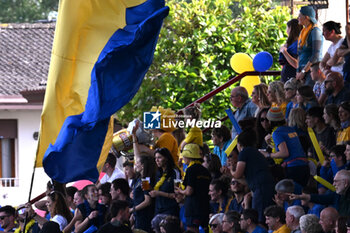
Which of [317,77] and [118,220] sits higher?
[317,77]

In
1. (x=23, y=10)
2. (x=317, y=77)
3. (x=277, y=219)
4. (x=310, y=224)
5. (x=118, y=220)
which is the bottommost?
(x=23, y=10)

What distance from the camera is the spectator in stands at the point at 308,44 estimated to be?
1444 cm

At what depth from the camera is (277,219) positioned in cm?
1155

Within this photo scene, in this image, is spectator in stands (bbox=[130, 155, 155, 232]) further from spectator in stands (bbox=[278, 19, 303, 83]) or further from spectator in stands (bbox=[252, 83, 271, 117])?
spectator in stands (bbox=[278, 19, 303, 83])

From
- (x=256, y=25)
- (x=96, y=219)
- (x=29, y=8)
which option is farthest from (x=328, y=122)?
(x=29, y=8)

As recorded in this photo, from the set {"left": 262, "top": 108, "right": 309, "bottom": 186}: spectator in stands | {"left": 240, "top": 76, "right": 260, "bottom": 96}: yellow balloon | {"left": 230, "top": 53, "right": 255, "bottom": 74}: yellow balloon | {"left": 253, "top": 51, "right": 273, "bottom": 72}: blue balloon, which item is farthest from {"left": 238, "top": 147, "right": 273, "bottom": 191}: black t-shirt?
{"left": 230, "top": 53, "right": 255, "bottom": 74}: yellow balloon

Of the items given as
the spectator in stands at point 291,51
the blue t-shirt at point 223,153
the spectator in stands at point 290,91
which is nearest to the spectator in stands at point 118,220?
the blue t-shirt at point 223,153

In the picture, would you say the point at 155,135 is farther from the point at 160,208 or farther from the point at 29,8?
the point at 29,8

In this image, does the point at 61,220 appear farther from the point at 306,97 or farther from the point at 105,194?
the point at 306,97

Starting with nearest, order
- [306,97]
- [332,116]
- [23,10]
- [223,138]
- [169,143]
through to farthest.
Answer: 1. [332,116]
2. [306,97]
3. [223,138]
4. [169,143]
5. [23,10]

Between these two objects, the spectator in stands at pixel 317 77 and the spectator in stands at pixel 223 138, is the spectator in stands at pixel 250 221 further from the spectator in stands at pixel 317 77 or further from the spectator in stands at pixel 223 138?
the spectator in stands at pixel 317 77

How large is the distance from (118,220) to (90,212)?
2158 mm

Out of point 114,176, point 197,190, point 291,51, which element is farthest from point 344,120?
point 114,176

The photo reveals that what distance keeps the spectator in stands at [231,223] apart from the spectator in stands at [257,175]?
0.98ft
